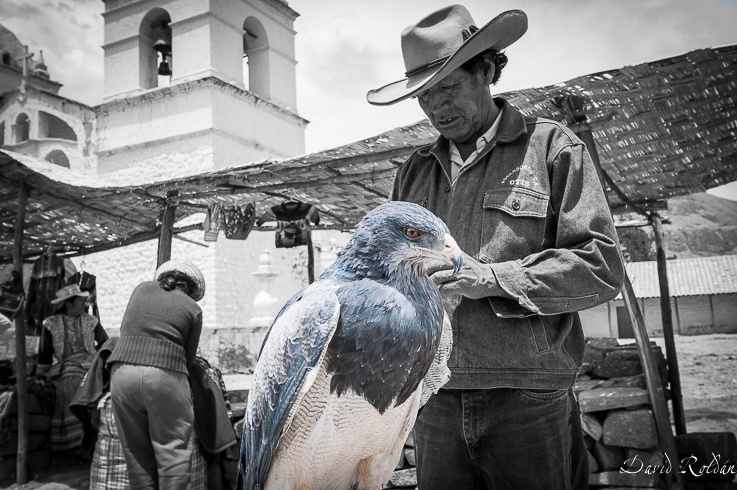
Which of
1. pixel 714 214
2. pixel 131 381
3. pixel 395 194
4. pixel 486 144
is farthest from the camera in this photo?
pixel 714 214

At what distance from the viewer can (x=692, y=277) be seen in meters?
26.4

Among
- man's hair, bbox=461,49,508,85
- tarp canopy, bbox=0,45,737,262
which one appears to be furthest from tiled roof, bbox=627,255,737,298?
man's hair, bbox=461,49,508,85

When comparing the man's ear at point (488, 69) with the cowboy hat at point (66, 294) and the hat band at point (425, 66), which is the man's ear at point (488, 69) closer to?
the hat band at point (425, 66)

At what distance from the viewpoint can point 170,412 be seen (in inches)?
156

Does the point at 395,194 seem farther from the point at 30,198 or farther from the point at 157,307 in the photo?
the point at 30,198

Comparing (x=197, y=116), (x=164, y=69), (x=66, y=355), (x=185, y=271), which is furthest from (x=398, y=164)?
(x=164, y=69)

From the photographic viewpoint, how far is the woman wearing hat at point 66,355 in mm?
6908

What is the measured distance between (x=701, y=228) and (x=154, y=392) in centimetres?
6025

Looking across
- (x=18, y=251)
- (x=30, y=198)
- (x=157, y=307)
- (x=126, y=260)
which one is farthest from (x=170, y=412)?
(x=126, y=260)

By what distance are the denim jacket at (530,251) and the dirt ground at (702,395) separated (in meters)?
6.10

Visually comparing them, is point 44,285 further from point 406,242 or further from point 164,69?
point 164,69

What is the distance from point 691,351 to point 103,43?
22821 mm

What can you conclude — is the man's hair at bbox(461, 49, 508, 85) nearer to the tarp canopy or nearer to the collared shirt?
the collared shirt

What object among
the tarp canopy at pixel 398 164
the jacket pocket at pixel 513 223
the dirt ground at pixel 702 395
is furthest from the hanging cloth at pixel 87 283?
the jacket pocket at pixel 513 223
